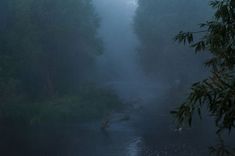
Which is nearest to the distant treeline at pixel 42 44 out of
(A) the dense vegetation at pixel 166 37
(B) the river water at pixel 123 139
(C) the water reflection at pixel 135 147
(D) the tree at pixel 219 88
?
(B) the river water at pixel 123 139

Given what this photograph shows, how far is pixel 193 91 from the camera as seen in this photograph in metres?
6.80

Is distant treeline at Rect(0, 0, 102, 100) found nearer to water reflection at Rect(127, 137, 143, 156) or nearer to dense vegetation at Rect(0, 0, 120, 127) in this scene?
dense vegetation at Rect(0, 0, 120, 127)

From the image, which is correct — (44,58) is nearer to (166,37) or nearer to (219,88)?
(166,37)

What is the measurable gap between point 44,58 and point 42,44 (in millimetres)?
1524

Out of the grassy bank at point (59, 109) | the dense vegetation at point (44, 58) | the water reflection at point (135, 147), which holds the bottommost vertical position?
the water reflection at point (135, 147)

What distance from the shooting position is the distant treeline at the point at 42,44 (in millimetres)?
41875

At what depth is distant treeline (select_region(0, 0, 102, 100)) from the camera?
137 feet

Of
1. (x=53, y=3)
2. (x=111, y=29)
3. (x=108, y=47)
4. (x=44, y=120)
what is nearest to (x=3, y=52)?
(x=53, y=3)

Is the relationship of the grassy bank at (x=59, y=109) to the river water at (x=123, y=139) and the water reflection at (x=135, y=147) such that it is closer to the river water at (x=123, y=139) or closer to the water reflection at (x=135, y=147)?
the river water at (x=123, y=139)

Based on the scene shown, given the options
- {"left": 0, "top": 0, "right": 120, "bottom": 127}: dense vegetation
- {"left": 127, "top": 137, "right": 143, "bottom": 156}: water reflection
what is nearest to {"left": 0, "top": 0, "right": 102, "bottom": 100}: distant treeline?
{"left": 0, "top": 0, "right": 120, "bottom": 127}: dense vegetation

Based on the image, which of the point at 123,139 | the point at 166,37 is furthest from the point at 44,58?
the point at 123,139

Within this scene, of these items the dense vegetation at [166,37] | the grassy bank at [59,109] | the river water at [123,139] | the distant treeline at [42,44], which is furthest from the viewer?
the dense vegetation at [166,37]

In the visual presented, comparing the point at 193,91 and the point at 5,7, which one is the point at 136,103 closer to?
the point at 5,7

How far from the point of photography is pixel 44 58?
45062 mm
